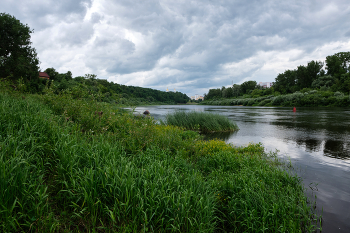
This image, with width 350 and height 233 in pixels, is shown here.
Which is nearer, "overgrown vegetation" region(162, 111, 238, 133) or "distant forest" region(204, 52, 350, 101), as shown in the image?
"overgrown vegetation" region(162, 111, 238, 133)

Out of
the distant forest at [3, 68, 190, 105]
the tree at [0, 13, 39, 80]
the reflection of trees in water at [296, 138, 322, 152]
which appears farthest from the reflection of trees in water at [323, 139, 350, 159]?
the tree at [0, 13, 39, 80]

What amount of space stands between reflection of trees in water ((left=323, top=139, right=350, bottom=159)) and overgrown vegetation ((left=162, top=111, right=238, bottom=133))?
6.57 metres

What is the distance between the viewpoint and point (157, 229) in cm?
253

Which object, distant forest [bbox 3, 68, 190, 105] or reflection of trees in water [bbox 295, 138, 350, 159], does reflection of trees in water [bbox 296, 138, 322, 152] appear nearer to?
reflection of trees in water [bbox 295, 138, 350, 159]

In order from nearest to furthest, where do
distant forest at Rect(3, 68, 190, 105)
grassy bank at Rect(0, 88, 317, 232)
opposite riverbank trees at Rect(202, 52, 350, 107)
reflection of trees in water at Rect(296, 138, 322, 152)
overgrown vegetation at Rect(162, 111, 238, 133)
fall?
grassy bank at Rect(0, 88, 317, 232) → distant forest at Rect(3, 68, 190, 105) → reflection of trees in water at Rect(296, 138, 322, 152) → overgrown vegetation at Rect(162, 111, 238, 133) → opposite riverbank trees at Rect(202, 52, 350, 107)

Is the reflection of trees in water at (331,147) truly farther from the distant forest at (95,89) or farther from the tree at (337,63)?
the tree at (337,63)

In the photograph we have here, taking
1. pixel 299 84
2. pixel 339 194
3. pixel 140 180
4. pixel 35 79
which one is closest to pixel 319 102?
pixel 299 84

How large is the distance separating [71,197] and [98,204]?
0.39 metres

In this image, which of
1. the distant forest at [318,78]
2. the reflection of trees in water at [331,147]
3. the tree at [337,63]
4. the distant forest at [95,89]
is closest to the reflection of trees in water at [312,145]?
the reflection of trees in water at [331,147]

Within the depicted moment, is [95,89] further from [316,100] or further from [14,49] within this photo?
[316,100]

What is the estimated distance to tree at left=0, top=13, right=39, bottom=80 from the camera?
32.9m

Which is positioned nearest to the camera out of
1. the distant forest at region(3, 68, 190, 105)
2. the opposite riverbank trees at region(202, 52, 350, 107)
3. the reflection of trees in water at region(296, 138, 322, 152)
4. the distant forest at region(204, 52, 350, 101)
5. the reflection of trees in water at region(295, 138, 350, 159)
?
the distant forest at region(3, 68, 190, 105)

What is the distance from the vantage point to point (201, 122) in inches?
589

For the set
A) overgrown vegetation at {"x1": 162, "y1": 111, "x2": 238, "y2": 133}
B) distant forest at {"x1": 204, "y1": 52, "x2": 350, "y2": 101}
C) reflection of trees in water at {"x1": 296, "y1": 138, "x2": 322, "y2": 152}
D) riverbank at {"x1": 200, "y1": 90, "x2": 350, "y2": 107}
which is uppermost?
distant forest at {"x1": 204, "y1": 52, "x2": 350, "y2": 101}
